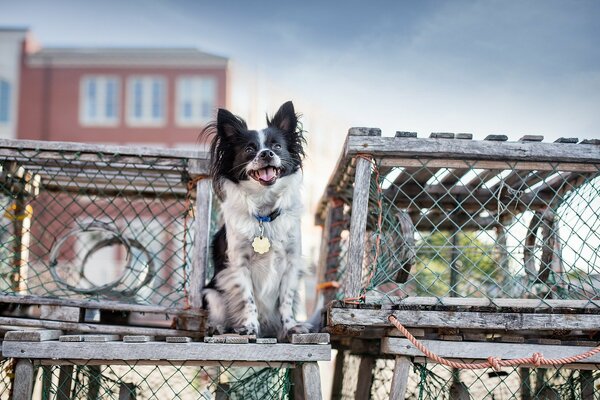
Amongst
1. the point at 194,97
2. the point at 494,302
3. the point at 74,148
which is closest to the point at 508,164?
the point at 494,302

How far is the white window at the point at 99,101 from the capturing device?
2261 cm

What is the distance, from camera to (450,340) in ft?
10.4

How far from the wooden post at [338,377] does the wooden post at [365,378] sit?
2.44ft

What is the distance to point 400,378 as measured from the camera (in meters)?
3.10

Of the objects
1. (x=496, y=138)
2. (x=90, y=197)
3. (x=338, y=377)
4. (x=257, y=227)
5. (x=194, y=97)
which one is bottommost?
(x=338, y=377)

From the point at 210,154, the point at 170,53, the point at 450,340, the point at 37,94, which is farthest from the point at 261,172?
the point at 37,94

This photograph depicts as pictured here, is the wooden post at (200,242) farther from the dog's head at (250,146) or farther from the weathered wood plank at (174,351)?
the weathered wood plank at (174,351)

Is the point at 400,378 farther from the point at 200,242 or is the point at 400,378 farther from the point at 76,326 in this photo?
the point at 76,326

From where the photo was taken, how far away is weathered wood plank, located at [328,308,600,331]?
3.08 metres

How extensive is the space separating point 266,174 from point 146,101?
65.6 feet

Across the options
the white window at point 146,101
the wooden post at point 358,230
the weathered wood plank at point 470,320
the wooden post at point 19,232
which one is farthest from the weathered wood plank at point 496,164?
the white window at point 146,101

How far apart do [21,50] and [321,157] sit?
45.5 feet

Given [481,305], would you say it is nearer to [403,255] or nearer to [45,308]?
[403,255]

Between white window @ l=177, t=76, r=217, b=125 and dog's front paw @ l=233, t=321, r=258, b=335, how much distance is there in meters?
19.2
